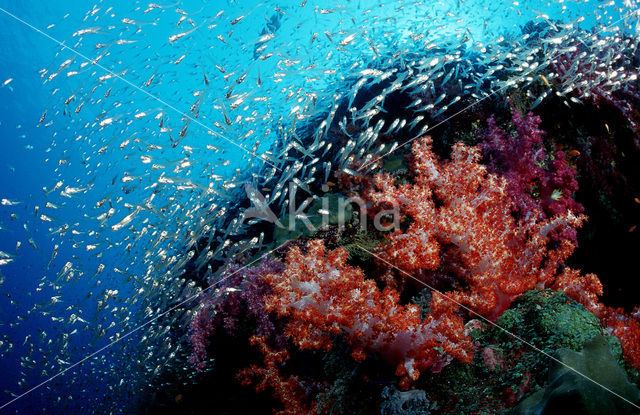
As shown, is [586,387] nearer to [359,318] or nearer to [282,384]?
[359,318]

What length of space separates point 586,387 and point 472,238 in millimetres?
2005

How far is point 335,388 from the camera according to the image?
336cm

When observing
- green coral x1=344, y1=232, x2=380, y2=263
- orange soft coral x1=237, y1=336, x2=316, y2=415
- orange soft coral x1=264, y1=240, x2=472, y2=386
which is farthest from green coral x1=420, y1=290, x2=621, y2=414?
green coral x1=344, y1=232, x2=380, y2=263

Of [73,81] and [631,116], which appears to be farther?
[73,81]

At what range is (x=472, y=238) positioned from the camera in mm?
3762

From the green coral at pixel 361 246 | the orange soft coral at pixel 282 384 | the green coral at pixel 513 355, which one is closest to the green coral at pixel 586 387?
the green coral at pixel 513 355

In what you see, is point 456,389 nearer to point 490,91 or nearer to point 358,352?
point 358,352

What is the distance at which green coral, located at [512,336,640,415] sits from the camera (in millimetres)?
1848

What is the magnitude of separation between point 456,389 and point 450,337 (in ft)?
1.44

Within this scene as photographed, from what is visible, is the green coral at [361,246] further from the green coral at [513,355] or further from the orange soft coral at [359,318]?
the green coral at [513,355]

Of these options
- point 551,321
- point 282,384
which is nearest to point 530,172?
point 551,321

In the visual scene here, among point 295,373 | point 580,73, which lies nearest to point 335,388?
point 295,373

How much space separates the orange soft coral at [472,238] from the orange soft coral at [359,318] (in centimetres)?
55
